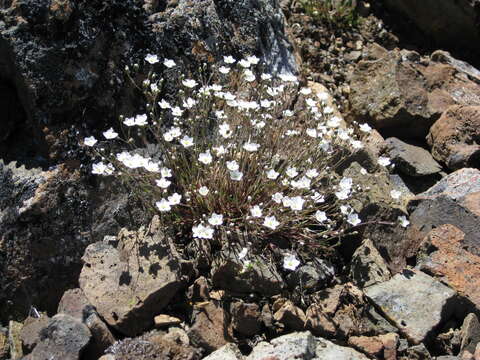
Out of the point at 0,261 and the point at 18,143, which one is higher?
the point at 18,143

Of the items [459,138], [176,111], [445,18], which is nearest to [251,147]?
[176,111]

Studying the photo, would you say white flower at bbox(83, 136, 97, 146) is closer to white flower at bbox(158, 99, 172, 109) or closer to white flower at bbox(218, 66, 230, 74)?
white flower at bbox(158, 99, 172, 109)

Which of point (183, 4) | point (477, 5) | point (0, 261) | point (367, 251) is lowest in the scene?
point (0, 261)

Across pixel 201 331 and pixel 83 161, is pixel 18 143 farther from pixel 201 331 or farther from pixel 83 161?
pixel 201 331

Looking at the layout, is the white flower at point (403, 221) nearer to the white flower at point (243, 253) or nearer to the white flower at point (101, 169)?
the white flower at point (243, 253)

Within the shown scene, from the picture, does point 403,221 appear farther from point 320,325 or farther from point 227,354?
point 227,354

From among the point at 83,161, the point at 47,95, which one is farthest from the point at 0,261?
the point at 47,95

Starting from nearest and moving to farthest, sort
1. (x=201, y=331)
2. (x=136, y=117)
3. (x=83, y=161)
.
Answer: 1. (x=201, y=331)
2. (x=83, y=161)
3. (x=136, y=117)
